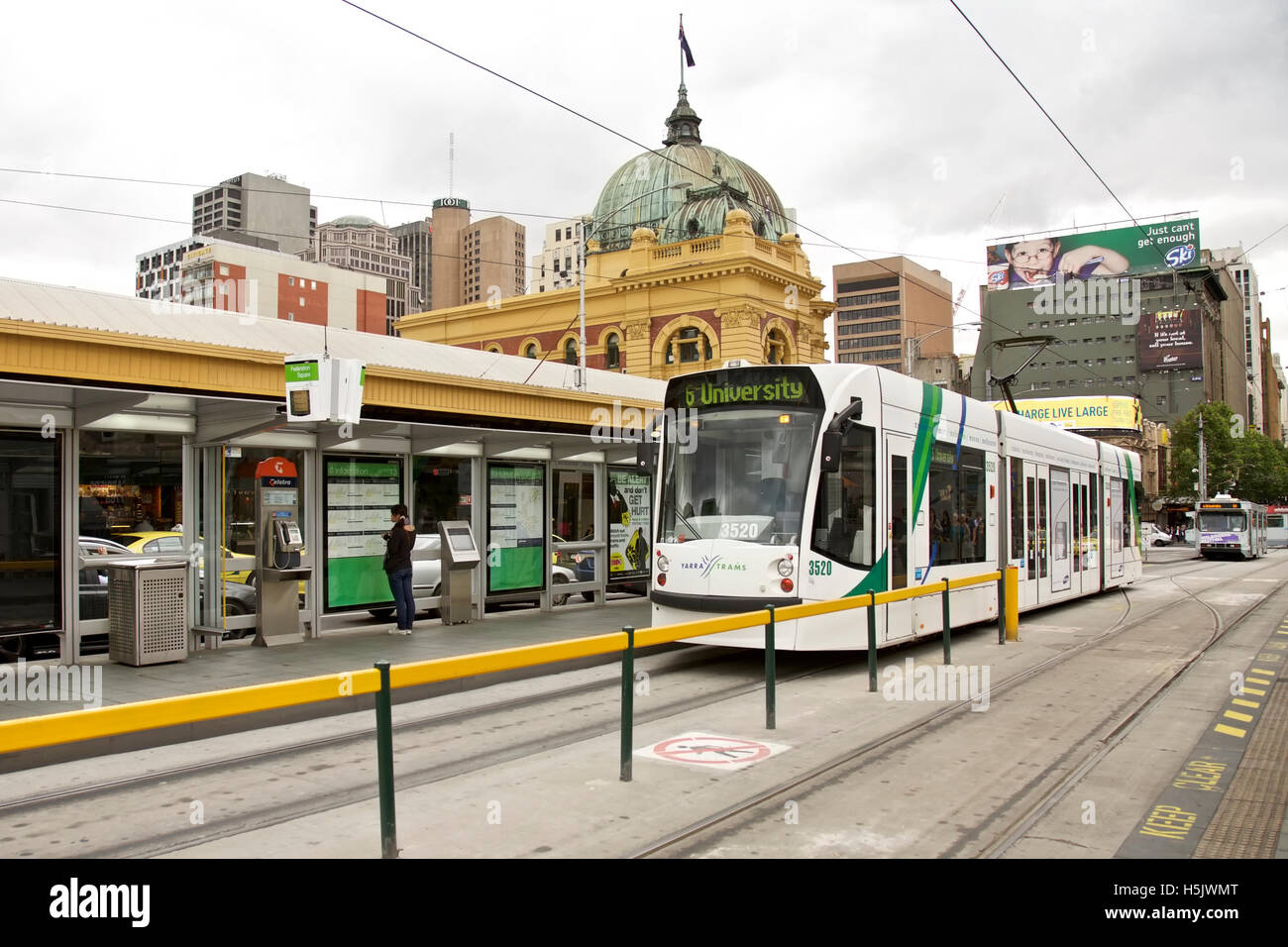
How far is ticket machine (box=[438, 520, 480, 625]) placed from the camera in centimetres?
1530

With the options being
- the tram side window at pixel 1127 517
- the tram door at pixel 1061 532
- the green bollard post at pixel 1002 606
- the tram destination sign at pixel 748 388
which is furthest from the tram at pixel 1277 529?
the tram destination sign at pixel 748 388

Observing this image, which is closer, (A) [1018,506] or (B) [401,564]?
(B) [401,564]

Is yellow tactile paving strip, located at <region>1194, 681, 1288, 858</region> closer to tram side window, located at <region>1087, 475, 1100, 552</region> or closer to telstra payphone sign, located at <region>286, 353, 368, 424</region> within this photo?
telstra payphone sign, located at <region>286, 353, 368, 424</region>

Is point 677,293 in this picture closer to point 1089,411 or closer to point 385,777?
point 1089,411

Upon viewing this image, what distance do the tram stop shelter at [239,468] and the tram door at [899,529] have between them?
588 centimetres

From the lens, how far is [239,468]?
Answer: 13.3 metres

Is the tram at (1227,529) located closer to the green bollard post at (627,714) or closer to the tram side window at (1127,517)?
the tram side window at (1127,517)

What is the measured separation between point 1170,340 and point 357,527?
117763 mm

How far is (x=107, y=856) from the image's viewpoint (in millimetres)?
5453

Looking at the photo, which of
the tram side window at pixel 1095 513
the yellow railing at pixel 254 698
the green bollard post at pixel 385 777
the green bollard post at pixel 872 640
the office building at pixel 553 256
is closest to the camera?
the yellow railing at pixel 254 698

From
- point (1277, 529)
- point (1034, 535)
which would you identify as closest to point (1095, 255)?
point (1277, 529)

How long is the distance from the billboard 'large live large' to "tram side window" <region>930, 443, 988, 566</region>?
88.8 metres

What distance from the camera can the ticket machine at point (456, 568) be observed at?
15305 millimetres

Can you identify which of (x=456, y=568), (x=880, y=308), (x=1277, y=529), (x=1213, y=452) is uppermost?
(x=880, y=308)
